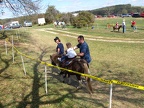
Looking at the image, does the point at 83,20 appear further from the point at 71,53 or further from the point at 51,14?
the point at 71,53

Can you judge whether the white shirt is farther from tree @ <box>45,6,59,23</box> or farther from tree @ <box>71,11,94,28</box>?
tree @ <box>45,6,59,23</box>

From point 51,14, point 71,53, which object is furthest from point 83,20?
point 71,53

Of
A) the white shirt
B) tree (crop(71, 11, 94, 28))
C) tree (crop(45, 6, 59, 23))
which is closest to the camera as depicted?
the white shirt

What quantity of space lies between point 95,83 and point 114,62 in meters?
5.15

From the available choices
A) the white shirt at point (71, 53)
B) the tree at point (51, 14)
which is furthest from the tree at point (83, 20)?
the white shirt at point (71, 53)

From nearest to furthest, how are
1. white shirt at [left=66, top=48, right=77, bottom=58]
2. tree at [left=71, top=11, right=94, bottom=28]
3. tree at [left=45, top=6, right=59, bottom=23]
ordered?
white shirt at [left=66, top=48, right=77, bottom=58], tree at [left=71, top=11, right=94, bottom=28], tree at [left=45, top=6, right=59, bottom=23]

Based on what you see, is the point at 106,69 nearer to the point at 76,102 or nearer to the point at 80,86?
the point at 80,86

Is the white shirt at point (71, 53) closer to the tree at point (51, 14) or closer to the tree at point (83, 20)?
the tree at point (83, 20)

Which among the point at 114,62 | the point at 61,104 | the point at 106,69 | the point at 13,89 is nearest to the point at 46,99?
the point at 61,104

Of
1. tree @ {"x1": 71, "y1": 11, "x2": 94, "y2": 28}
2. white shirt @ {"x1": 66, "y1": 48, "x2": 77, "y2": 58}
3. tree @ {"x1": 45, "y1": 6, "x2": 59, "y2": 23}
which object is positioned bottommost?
white shirt @ {"x1": 66, "y1": 48, "x2": 77, "y2": 58}

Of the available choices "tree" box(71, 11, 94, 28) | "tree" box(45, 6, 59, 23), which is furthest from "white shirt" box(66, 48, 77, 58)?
"tree" box(45, 6, 59, 23)

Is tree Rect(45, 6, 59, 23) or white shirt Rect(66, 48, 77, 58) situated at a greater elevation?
tree Rect(45, 6, 59, 23)

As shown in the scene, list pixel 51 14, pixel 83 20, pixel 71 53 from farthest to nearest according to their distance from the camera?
1. pixel 51 14
2. pixel 83 20
3. pixel 71 53

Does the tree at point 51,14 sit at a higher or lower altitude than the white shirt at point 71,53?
higher
